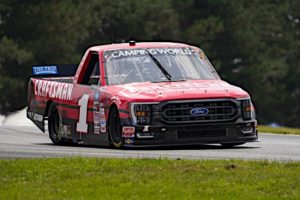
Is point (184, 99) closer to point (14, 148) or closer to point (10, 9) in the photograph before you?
point (14, 148)

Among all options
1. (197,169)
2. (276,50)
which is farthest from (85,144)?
(276,50)

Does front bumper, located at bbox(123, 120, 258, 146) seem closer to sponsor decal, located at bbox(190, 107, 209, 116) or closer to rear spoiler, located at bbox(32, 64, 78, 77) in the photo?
sponsor decal, located at bbox(190, 107, 209, 116)

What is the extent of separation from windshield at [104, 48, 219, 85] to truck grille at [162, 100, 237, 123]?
1062 mm

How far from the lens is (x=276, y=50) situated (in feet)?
239

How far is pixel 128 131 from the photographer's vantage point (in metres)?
16.7

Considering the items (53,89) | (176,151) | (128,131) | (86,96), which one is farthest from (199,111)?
(53,89)

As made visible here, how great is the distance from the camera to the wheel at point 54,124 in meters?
19.6

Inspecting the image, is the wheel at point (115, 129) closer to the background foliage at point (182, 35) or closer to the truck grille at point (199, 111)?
the truck grille at point (199, 111)

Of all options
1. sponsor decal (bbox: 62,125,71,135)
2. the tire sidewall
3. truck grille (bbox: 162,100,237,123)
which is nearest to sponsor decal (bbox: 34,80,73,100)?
the tire sidewall

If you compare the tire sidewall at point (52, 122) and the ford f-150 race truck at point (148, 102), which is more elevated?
the ford f-150 race truck at point (148, 102)

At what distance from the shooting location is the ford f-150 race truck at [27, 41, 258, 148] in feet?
54.4

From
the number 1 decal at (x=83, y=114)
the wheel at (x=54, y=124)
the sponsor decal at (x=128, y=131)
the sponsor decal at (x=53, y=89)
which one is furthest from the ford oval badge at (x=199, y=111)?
the wheel at (x=54, y=124)

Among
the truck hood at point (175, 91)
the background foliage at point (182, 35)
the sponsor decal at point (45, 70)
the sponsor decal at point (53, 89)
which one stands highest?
the truck hood at point (175, 91)

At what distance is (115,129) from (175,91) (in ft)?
3.55
